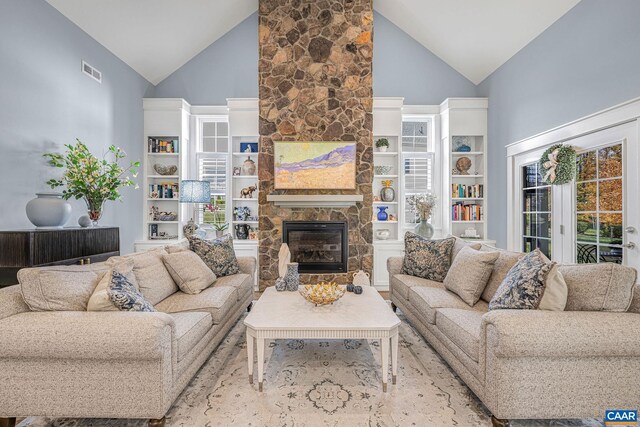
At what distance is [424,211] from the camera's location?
527 cm

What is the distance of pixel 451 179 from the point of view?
549 centimetres

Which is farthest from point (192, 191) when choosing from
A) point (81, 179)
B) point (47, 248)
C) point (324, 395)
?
point (324, 395)

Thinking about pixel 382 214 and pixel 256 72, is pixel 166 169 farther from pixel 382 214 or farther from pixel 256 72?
pixel 382 214

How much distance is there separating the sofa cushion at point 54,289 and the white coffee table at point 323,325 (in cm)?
101

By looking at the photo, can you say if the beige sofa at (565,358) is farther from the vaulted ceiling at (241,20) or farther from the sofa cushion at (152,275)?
the vaulted ceiling at (241,20)

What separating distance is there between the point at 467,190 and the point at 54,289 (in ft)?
17.9

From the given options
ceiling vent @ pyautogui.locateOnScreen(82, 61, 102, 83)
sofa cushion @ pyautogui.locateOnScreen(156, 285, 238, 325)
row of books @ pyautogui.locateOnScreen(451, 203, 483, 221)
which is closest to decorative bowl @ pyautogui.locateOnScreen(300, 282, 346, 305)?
sofa cushion @ pyautogui.locateOnScreen(156, 285, 238, 325)

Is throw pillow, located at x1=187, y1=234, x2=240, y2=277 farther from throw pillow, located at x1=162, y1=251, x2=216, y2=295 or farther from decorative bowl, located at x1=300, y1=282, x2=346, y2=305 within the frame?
decorative bowl, located at x1=300, y1=282, x2=346, y2=305

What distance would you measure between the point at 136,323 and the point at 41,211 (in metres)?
2.04

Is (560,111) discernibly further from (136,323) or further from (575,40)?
(136,323)

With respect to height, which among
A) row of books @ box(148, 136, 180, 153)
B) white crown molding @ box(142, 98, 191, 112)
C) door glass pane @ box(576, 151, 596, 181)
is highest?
white crown molding @ box(142, 98, 191, 112)

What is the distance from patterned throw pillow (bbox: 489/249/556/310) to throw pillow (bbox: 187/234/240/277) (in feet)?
8.58

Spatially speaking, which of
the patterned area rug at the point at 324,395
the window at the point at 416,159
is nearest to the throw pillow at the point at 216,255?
the patterned area rug at the point at 324,395

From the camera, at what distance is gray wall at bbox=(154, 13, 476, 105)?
5.74m
